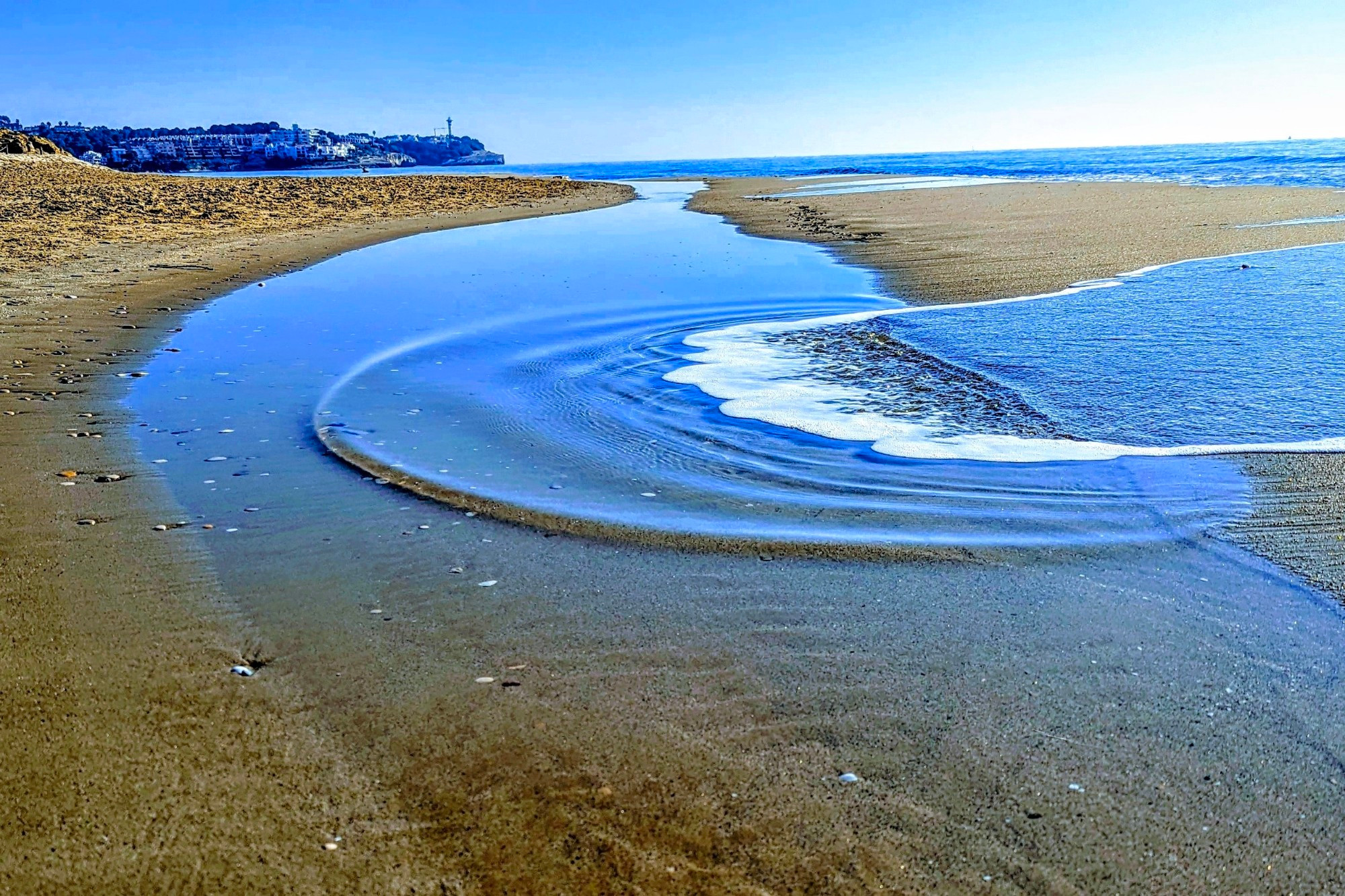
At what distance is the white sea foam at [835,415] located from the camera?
6.34 metres

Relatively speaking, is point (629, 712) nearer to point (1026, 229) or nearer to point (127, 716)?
point (127, 716)

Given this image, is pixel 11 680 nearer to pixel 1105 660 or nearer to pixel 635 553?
pixel 635 553

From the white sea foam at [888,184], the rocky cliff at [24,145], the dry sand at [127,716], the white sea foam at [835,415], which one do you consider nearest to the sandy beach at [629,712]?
the dry sand at [127,716]

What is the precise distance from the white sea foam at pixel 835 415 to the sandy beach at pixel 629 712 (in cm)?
149

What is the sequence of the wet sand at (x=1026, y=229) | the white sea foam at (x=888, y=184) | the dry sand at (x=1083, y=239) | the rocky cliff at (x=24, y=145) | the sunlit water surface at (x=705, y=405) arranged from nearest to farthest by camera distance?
the dry sand at (x=1083, y=239) < the sunlit water surface at (x=705, y=405) < the wet sand at (x=1026, y=229) < the white sea foam at (x=888, y=184) < the rocky cliff at (x=24, y=145)

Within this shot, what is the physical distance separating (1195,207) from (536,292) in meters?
20.5

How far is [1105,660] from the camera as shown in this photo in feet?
12.4

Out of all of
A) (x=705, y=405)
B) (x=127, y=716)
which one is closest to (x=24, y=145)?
(x=705, y=405)

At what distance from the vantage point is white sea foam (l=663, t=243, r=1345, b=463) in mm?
6340

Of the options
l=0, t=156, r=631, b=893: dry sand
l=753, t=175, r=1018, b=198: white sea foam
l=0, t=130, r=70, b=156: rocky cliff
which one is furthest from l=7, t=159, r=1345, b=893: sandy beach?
l=0, t=130, r=70, b=156: rocky cliff

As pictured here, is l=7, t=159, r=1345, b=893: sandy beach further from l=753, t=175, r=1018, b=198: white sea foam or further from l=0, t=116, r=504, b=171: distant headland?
l=0, t=116, r=504, b=171: distant headland

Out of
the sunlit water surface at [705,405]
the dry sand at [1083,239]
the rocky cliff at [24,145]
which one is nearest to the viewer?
the dry sand at [1083,239]

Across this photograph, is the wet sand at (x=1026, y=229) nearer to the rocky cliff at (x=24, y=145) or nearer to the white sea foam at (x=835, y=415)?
the white sea foam at (x=835, y=415)

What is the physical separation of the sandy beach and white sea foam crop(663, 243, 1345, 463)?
149cm
